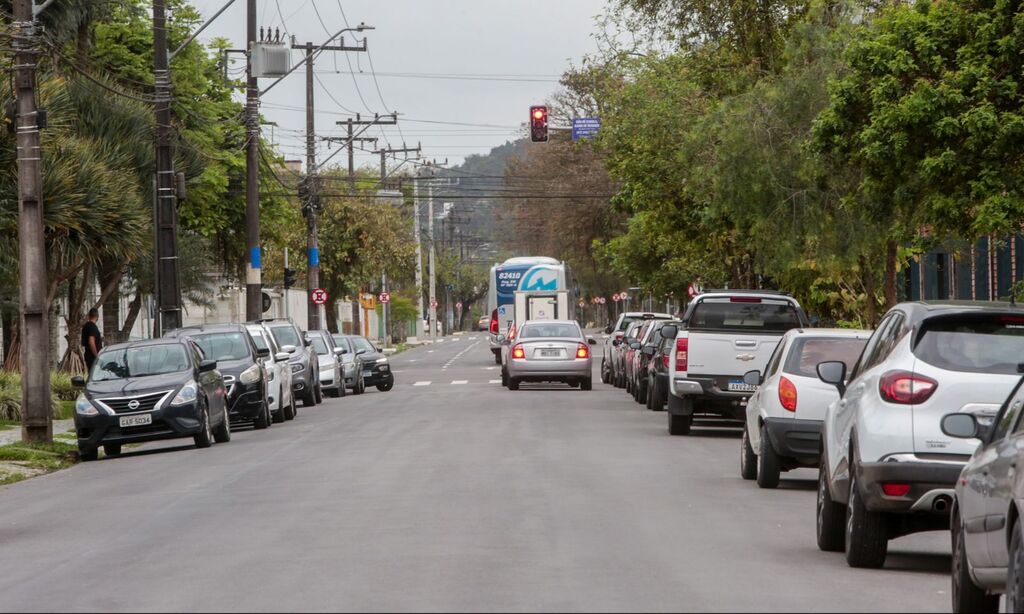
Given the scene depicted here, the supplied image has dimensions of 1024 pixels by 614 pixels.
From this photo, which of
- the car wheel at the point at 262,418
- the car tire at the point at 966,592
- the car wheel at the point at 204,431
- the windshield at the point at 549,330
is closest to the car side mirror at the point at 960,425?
the car tire at the point at 966,592

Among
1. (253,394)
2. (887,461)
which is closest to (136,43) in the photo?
(253,394)

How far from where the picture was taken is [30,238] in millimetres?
24688

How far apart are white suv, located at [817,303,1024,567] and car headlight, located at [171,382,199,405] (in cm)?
1427

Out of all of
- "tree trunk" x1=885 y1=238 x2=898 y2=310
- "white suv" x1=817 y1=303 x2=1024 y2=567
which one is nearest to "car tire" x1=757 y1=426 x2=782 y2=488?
"white suv" x1=817 y1=303 x2=1024 y2=567

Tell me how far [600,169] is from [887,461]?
58.3 metres

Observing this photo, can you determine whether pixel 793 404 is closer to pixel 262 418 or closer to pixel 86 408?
pixel 86 408

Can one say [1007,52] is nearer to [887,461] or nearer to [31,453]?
[887,461]

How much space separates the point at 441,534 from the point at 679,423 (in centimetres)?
1203

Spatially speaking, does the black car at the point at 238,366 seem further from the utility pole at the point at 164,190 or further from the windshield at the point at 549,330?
the windshield at the point at 549,330

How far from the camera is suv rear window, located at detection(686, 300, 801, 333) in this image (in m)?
23.9

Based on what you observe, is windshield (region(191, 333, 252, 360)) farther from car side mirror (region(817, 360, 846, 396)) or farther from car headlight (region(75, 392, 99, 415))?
car side mirror (region(817, 360, 846, 396))

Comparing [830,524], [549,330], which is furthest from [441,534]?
[549,330]

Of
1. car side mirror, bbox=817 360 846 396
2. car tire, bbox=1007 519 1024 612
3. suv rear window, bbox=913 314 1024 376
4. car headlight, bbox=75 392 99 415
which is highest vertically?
suv rear window, bbox=913 314 1024 376

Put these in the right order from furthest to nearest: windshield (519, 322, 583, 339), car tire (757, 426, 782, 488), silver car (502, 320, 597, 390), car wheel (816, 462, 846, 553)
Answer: windshield (519, 322, 583, 339) < silver car (502, 320, 597, 390) < car tire (757, 426, 782, 488) < car wheel (816, 462, 846, 553)
